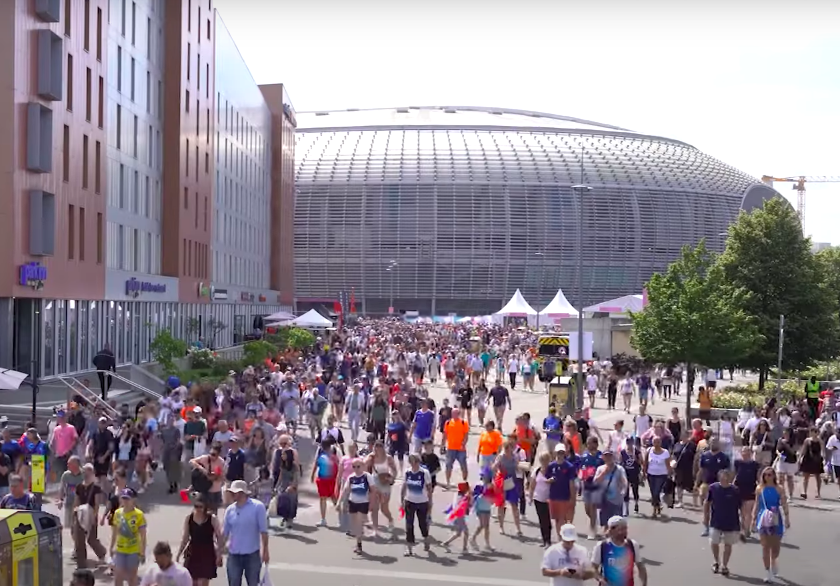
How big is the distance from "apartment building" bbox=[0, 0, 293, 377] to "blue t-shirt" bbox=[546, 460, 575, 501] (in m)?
17.2

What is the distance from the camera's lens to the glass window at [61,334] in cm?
3103

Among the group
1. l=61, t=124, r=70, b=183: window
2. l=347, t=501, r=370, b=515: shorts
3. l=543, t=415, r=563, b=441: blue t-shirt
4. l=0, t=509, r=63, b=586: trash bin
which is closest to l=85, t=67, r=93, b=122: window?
l=61, t=124, r=70, b=183: window

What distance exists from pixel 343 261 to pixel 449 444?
103969 millimetres

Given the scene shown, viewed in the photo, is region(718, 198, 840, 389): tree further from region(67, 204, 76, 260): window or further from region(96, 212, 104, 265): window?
region(67, 204, 76, 260): window

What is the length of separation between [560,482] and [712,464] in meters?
2.63

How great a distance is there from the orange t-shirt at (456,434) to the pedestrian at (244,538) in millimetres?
8130

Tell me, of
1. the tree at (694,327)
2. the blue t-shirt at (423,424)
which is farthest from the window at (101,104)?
the blue t-shirt at (423,424)

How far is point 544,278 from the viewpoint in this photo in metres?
120

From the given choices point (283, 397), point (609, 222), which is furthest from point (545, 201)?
point (283, 397)

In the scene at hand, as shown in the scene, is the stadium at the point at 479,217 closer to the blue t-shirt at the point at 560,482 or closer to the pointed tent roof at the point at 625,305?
the pointed tent roof at the point at 625,305

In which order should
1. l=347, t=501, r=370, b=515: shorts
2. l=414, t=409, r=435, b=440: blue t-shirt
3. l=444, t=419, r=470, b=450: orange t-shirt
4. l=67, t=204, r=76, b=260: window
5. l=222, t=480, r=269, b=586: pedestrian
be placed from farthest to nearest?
l=67, t=204, r=76, b=260: window → l=414, t=409, r=435, b=440: blue t-shirt → l=444, t=419, r=470, b=450: orange t-shirt → l=347, t=501, r=370, b=515: shorts → l=222, t=480, r=269, b=586: pedestrian

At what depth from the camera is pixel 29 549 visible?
29.6 feet

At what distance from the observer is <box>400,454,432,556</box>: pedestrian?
13648 millimetres

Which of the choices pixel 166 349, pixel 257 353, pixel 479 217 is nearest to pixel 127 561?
pixel 166 349
